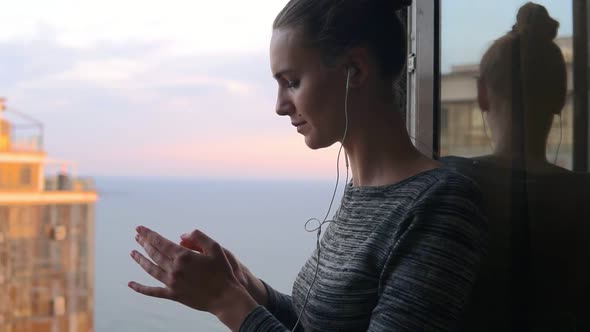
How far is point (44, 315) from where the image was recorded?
Answer: 357 cm

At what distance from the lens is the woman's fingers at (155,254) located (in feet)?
2.01

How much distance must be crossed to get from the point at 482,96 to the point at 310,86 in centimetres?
29

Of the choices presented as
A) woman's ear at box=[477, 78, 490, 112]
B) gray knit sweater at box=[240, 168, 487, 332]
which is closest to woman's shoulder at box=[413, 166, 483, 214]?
gray knit sweater at box=[240, 168, 487, 332]

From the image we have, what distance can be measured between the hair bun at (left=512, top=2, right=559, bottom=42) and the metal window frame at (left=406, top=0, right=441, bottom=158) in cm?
26

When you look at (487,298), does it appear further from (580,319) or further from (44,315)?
(44,315)

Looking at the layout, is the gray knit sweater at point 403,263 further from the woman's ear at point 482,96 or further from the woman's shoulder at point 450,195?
the woman's ear at point 482,96

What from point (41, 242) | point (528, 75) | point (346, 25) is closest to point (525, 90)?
point (528, 75)

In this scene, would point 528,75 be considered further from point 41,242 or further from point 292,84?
point 41,242

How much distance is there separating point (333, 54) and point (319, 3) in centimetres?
6

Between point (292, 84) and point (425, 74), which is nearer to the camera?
point (292, 84)

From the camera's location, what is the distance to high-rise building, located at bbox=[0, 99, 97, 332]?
101 inches

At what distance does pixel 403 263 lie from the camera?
1.82ft

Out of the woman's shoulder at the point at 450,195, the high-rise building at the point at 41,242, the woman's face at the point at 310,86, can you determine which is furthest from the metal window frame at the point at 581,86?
the high-rise building at the point at 41,242

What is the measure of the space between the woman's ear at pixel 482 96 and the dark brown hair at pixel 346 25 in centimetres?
19
